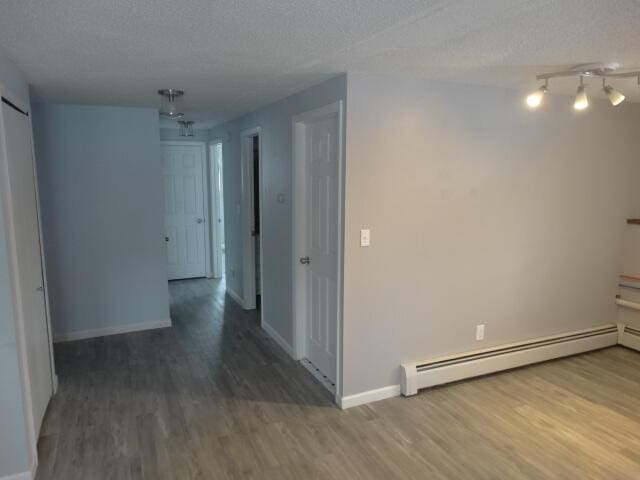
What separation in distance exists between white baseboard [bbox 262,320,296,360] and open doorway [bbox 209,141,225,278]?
2.46m

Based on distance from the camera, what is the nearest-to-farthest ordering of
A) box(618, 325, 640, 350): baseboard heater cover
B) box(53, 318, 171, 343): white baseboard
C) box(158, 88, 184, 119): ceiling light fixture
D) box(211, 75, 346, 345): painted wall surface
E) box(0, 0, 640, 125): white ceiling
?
box(0, 0, 640, 125): white ceiling
box(158, 88, 184, 119): ceiling light fixture
box(211, 75, 346, 345): painted wall surface
box(618, 325, 640, 350): baseboard heater cover
box(53, 318, 171, 343): white baseboard

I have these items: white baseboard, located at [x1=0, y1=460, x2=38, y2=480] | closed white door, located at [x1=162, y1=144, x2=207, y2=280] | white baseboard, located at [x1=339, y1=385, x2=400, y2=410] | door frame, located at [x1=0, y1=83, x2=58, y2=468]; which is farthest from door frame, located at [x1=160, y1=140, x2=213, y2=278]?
white baseboard, located at [x1=0, y1=460, x2=38, y2=480]

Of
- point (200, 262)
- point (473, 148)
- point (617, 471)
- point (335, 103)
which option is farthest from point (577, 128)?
point (200, 262)

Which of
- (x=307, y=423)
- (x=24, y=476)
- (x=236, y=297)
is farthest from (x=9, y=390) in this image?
(x=236, y=297)

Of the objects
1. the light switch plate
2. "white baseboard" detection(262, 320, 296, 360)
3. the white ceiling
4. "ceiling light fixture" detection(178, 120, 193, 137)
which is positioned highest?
"ceiling light fixture" detection(178, 120, 193, 137)

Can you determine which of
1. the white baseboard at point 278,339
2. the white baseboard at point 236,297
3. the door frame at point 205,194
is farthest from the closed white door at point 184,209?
the white baseboard at point 278,339

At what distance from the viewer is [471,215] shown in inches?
131

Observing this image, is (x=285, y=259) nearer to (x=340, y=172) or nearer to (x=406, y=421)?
(x=340, y=172)

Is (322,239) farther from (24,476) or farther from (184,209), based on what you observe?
(184,209)

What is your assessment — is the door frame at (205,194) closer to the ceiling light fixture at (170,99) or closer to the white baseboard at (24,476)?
the ceiling light fixture at (170,99)

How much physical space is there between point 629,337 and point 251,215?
3.89 metres

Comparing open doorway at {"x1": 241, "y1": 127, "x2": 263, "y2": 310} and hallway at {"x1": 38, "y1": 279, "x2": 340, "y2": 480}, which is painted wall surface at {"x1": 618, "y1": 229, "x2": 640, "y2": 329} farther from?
open doorway at {"x1": 241, "y1": 127, "x2": 263, "y2": 310}

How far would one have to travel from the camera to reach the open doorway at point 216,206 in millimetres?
6480

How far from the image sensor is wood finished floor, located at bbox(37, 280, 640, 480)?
246 centimetres
